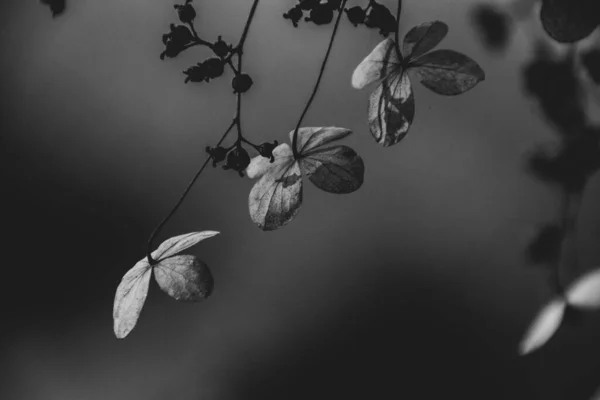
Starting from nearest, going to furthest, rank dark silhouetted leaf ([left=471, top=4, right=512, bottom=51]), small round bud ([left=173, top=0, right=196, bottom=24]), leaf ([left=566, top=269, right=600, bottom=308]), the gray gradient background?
1. leaf ([left=566, top=269, right=600, bottom=308])
2. small round bud ([left=173, top=0, right=196, bottom=24])
3. dark silhouetted leaf ([left=471, top=4, right=512, bottom=51])
4. the gray gradient background

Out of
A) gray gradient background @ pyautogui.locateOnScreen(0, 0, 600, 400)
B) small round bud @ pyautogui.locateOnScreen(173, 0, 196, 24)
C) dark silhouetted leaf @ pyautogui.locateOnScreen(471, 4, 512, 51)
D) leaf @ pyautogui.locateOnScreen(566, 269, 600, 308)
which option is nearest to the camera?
leaf @ pyautogui.locateOnScreen(566, 269, 600, 308)

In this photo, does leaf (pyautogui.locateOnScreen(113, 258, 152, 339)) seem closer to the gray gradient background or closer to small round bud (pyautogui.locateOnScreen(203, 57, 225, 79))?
small round bud (pyautogui.locateOnScreen(203, 57, 225, 79))

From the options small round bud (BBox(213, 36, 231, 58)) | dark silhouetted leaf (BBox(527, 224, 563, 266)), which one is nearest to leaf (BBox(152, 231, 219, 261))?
small round bud (BBox(213, 36, 231, 58))

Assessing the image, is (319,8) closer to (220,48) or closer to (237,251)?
(220,48)

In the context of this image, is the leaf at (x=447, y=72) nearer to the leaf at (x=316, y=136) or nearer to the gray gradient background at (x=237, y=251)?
the leaf at (x=316, y=136)

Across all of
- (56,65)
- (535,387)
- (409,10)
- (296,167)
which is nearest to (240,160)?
(296,167)

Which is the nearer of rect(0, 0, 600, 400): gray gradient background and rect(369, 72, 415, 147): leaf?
rect(369, 72, 415, 147): leaf

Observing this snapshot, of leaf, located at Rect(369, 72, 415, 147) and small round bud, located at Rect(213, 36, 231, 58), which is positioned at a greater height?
small round bud, located at Rect(213, 36, 231, 58)

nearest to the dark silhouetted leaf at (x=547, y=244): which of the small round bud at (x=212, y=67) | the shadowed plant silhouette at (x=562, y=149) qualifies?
the shadowed plant silhouette at (x=562, y=149)

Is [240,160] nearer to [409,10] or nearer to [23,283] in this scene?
[409,10]
